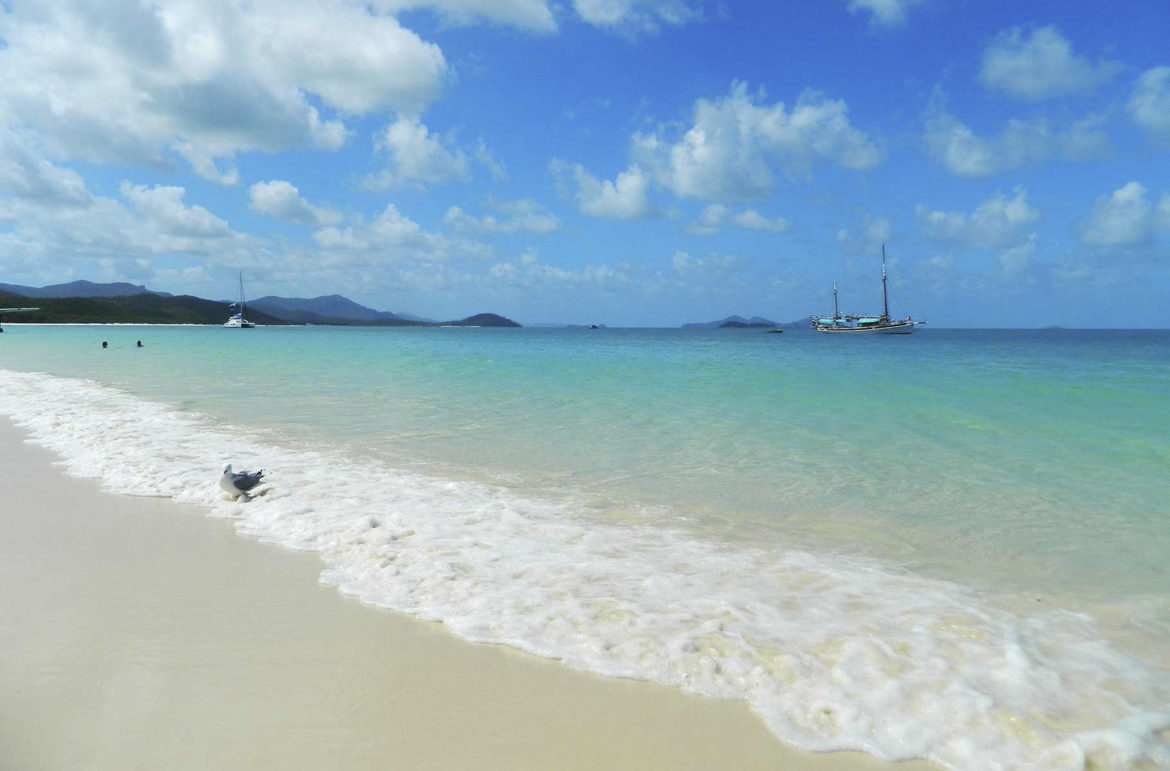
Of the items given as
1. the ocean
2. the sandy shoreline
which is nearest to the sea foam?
the ocean

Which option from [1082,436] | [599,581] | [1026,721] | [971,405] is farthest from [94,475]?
[971,405]

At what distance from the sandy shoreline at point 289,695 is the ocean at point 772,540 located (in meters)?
0.31

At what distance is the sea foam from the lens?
12.4ft

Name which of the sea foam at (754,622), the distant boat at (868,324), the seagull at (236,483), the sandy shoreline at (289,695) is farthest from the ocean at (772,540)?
the distant boat at (868,324)

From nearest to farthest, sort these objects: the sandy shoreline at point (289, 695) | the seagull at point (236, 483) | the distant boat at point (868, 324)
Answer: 1. the sandy shoreline at point (289, 695)
2. the seagull at point (236, 483)
3. the distant boat at point (868, 324)

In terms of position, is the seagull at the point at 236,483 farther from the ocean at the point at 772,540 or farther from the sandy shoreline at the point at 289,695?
the sandy shoreline at the point at 289,695

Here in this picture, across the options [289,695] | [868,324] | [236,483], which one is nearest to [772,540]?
[289,695]

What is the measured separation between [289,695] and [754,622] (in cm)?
342

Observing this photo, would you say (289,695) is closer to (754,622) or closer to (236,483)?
(754,622)

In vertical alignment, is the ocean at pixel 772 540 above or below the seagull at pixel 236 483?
below

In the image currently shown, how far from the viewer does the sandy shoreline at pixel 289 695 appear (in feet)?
11.0

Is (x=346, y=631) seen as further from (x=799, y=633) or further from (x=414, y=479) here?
(x=414, y=479)

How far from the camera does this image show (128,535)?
6793mm

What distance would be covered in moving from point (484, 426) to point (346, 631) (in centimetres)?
1005
